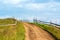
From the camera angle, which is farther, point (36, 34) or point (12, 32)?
point (12, 32)

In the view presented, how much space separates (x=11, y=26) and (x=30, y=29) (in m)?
8.53

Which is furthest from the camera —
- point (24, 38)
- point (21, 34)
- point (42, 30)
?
point (42, 30)

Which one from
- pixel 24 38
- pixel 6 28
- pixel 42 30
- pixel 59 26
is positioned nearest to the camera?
pixel 24 38

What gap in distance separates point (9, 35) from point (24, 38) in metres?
8.73

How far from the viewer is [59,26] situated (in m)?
76.2

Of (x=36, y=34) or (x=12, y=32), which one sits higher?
(x=12, y=32)

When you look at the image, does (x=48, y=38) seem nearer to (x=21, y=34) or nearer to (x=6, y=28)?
(x=21, y=34)

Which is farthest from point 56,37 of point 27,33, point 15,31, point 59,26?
point 59,26

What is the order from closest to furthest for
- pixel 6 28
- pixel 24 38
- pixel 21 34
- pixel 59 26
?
pixel 24 38 → pixel 21 34 → pixel 6 28 → pixel 59 26

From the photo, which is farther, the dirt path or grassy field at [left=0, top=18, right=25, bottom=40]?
grassy field at [left=0, top=18, right=25, bottom=40]

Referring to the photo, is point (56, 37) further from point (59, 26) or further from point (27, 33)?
point (59, 26)

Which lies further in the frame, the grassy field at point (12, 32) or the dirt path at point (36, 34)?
the grassy field at point (12, 32)

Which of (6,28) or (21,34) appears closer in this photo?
(21,34)

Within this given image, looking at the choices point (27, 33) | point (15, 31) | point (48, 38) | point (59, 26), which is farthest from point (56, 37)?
point (59, 26)
